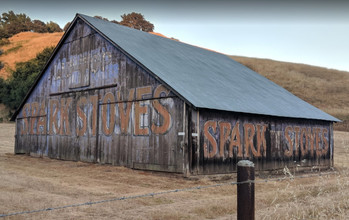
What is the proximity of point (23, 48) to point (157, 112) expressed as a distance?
81.7 m

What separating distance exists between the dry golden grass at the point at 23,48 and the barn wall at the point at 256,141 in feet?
230

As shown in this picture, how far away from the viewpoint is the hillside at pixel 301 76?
54500mm

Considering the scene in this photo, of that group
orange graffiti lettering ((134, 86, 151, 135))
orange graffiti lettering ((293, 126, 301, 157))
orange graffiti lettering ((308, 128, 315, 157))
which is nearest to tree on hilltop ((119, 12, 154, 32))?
orange graffiti lettering ((308, 128, 315, 157))

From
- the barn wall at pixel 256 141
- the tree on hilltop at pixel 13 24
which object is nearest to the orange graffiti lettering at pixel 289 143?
the barn wall at pixel 256 141

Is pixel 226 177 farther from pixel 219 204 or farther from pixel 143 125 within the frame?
pixel 219 204

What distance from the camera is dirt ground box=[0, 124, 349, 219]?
754 centimetres

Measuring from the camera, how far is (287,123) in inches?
730

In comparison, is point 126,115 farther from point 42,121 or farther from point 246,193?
point 246,193

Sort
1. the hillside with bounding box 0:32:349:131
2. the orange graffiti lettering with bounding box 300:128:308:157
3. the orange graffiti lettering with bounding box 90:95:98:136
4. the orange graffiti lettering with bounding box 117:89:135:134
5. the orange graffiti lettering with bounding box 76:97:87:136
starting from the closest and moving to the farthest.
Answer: the orange graffiti lettering with bounding box 117:89:135:134 < the orange graffiti lettering with bounding box 90:95:98:136 < the orange graffiti lettering with bounding box 76:97:87:136 < the orange graffiti lettering with bounding box 300:128:308:157 < the hillside with bounding box 0:32:349:131

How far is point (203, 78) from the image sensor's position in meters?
17.9

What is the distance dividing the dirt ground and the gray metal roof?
3598 millimetres

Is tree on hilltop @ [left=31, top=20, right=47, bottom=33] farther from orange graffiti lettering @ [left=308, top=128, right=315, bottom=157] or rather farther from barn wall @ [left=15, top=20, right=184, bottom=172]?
orange graffiti lettering @ [left=308, top=128, right=315, bottom=157]

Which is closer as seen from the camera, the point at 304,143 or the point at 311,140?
the point at 304,143

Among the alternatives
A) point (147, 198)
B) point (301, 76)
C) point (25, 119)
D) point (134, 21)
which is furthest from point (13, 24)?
point (147, 198)
